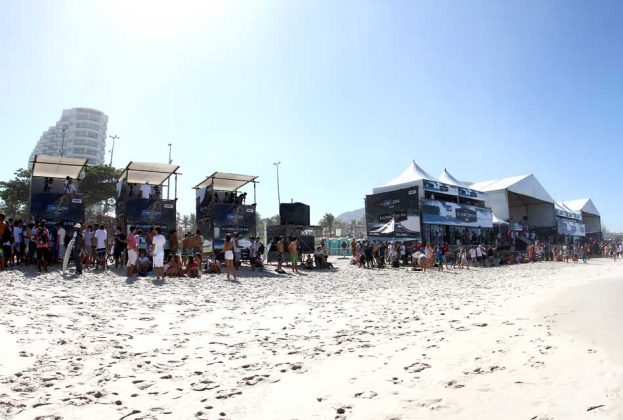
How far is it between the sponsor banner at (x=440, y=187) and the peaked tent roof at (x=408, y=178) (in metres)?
0.56

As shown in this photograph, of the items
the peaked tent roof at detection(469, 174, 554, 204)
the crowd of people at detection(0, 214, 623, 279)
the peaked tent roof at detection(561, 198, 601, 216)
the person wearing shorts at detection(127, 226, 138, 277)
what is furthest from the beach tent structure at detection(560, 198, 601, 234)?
the person wearing shorts at detection(127, 226, 138, 277)

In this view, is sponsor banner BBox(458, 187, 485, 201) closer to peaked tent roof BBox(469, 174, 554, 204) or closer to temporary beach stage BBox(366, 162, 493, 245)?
temporary beach stage BBox(366, 162, 493, 245)

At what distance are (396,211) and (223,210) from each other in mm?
17643

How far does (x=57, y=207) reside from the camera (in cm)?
1592

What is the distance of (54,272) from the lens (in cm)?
1252

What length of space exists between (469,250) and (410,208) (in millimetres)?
5804

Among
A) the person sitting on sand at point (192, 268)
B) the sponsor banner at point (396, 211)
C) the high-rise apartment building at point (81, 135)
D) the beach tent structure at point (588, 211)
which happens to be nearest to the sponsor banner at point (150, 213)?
the person sitting on sand at point (192, 268)

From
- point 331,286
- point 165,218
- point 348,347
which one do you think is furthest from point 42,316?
point 165,218

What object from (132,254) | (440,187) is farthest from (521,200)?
(132,254)

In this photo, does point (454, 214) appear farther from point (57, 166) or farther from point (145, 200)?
point (57, 166)

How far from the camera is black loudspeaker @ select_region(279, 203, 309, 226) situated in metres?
22.6

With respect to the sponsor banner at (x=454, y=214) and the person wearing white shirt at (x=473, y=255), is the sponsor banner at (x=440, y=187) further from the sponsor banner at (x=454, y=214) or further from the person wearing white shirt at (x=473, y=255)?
the person wearing white shirt at (x=473, y=255)

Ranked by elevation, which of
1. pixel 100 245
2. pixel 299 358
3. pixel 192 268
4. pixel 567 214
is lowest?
pixel 299 358

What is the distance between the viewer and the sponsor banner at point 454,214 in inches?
1265
